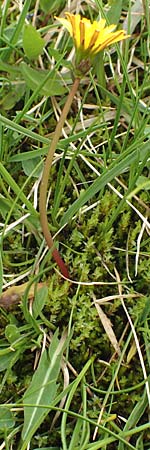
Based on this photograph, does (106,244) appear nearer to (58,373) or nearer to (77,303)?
(77,303)

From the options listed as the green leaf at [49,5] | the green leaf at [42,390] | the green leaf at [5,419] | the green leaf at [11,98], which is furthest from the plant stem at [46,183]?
the green leaf at [49,5]

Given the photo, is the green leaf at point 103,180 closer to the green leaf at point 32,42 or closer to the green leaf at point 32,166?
the green leaf at point 32,166

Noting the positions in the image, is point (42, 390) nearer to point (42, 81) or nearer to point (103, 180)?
point (103, 180)

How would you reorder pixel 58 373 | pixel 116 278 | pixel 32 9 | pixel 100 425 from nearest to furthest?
pixel 100 425 < pixel 58 373 < pixel 116 278 < pixel 32 9

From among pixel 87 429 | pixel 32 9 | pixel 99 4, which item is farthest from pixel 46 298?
pixel 32 9

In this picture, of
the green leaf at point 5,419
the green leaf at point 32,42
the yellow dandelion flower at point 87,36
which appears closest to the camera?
the yellow dandelion flower at point 87,36

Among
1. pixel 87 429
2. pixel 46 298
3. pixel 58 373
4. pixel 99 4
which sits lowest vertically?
pixel 87 429
